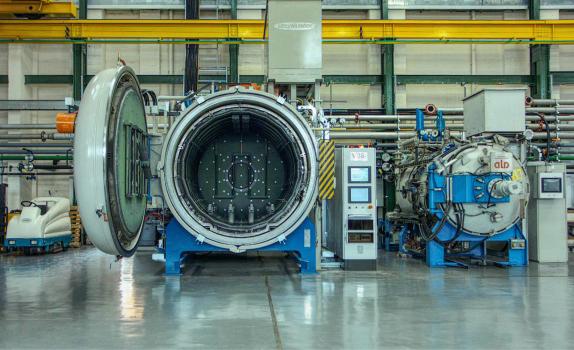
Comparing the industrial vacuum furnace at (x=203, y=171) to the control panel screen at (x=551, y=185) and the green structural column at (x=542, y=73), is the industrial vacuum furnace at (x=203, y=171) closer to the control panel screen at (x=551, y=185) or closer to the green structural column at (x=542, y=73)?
the control panel screen at (x=551, y=185)

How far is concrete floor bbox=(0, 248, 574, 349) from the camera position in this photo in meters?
4.24

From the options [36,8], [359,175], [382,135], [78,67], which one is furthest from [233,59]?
[359,175]

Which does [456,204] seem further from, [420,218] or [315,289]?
[315,289]

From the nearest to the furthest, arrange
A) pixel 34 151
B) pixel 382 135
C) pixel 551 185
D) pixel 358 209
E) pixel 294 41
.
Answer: pixel 294 41 → pixel 358 209 → pixel 551 185 → pixel 382 135 → pixel 34 151

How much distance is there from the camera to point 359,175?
8148 mm

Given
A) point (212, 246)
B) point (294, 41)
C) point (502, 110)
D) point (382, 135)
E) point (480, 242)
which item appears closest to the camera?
point (212, 246)

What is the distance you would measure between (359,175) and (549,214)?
3421mm

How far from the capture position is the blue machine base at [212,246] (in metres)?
7.45

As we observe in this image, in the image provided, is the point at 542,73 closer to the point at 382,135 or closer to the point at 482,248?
the point at 382,135

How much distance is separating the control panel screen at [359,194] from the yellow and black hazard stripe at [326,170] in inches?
19.2

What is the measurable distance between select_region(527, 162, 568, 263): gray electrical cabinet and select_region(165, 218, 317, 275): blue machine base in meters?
4.00

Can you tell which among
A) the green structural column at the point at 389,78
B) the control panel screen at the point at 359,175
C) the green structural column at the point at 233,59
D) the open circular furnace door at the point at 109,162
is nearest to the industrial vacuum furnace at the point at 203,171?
→ the open circular furnace door at the point at 109,162

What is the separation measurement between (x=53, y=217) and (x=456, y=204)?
286 inches

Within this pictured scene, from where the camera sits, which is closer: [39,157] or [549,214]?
[549,214]
